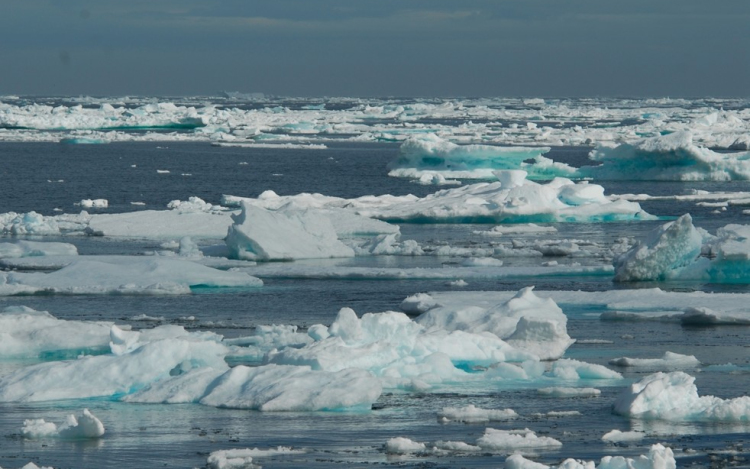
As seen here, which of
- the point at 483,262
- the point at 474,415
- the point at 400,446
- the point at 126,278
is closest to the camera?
the point at 400,446

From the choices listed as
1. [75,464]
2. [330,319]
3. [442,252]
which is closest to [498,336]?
[330,319]

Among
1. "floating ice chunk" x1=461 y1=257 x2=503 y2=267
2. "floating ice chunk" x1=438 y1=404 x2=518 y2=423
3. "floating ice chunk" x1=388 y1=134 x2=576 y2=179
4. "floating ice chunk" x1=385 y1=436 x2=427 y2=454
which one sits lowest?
"floating ice chunk" x1=385 y1=436 x2=427 y2=454

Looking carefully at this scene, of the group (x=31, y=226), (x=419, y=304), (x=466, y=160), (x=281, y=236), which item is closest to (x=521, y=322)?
(x=419, y=304)

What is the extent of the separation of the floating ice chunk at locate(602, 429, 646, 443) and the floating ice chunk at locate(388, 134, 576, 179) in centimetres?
2665

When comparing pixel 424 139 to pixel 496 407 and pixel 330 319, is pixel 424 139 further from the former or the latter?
pixel 496 407

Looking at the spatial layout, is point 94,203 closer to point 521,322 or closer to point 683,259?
point 683,259

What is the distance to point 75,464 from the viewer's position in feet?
26.2

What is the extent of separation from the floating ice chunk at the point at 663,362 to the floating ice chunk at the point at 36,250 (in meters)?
11.0

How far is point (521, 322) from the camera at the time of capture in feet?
38.6

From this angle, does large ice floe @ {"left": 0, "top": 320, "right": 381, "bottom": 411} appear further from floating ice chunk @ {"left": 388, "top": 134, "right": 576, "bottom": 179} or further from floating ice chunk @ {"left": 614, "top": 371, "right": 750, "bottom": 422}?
floating ice chunk @ {"left": 388, "top": 134, "right": 576, "bottom": 179}

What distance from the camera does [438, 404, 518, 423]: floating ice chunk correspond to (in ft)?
30.2

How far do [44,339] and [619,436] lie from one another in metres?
5.74

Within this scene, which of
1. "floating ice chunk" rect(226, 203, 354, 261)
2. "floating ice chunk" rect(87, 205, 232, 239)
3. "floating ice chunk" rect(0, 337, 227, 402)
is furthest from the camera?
"floating ice chunk" rect(87, 205, 232, 239)

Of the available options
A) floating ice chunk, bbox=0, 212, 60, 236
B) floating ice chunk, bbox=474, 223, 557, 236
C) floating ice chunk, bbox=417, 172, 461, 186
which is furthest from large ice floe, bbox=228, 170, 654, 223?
floating ice chunk, bbox=417, 172, 461, 186
